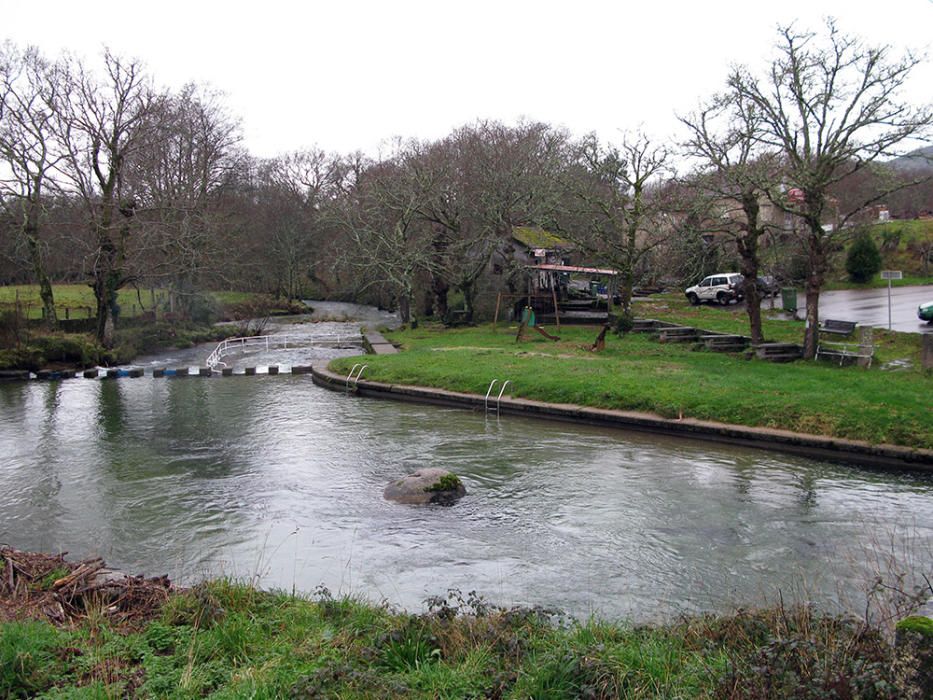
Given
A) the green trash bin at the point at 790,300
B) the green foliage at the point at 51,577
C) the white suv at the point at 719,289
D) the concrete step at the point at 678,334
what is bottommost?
the green foliage at the point at 51,577

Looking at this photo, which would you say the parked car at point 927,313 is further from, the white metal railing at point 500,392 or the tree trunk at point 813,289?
the white metal railing at point 500,392

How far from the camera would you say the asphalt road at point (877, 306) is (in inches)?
1043

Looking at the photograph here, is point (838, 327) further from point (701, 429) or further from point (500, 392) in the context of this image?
point (500, 392)

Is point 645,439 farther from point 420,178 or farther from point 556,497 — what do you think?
point 420,178

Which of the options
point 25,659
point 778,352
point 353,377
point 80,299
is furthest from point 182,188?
point 25,659

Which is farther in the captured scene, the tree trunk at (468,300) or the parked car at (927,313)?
the tree trunk at (468,300)

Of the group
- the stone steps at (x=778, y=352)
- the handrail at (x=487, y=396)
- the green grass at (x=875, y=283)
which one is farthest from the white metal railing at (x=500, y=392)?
the green grass at (x=875, y=283)

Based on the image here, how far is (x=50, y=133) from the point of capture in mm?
33875

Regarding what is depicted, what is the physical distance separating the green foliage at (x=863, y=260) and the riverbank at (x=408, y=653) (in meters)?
43.2

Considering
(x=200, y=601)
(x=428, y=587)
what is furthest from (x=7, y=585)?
(x=428, y=587)

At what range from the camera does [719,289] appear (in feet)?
137

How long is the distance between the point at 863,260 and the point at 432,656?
1776 inches

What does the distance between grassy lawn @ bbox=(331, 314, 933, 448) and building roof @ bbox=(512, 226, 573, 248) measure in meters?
14.2

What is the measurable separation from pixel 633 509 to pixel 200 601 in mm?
6657
